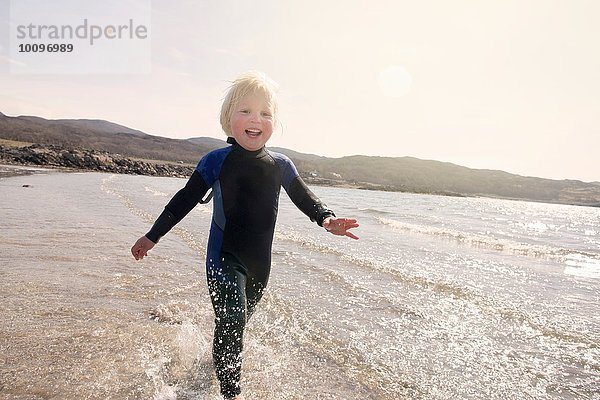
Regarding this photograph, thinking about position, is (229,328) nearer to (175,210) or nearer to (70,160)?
(175,210)

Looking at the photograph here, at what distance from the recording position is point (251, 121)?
3.35m

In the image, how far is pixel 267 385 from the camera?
3268mm

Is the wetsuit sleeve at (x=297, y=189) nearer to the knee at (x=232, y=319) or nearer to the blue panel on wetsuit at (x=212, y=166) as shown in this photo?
the blue panel on wetsuit at (x=212, y=166)

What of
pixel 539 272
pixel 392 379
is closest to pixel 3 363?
pixel 392 379

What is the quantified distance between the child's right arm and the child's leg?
0.63m

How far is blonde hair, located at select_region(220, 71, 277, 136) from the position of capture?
3.37 metres

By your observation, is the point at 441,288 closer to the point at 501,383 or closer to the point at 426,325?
the point at 426,325

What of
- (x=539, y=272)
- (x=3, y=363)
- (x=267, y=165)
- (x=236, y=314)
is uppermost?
(x=267, y=165)

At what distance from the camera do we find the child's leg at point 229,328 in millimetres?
2930

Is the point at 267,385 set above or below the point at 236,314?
below

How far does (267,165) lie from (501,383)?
3.00 m

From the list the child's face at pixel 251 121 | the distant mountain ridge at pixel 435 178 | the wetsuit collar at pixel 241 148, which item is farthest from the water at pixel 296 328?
the distant mountain ridge at pixel 435 178

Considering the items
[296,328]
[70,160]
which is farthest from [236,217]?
[70,160]


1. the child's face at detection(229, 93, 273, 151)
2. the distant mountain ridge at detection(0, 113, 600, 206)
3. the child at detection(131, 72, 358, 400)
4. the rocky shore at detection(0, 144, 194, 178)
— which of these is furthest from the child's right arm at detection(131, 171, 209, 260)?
the distant mountain ridge at detection(0, 113, 600, 206)
